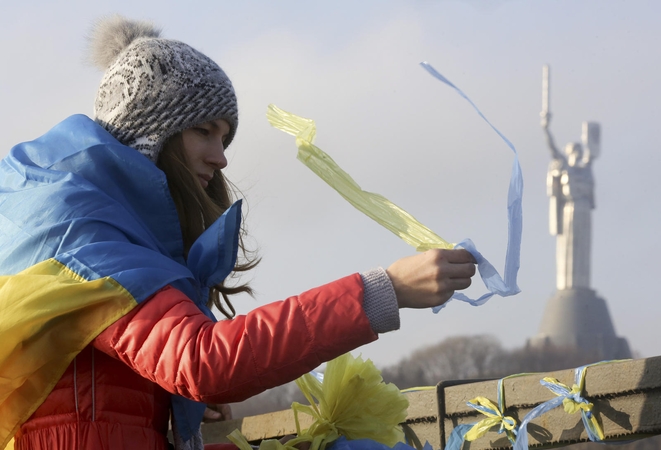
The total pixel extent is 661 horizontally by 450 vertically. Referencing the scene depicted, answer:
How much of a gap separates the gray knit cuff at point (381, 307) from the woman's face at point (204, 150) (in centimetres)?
73

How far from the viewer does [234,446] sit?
247 centimetres

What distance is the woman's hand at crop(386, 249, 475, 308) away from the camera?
Result: 167 cm

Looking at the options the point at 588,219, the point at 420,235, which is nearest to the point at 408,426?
the point at 420,235

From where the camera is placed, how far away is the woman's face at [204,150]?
2.24m

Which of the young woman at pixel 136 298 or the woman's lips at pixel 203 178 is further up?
the woman's lips at pixel 203 178

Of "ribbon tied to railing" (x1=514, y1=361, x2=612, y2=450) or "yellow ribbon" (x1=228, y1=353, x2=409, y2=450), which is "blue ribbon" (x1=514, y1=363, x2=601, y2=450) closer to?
"ribbon tied to railing" (x1=514, y1=361, x2=612, y2=450)

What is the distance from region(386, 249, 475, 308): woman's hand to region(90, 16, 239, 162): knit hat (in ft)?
2.55

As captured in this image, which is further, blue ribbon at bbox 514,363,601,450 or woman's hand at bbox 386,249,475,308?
blue ribbon at bbox 514,363,601,450

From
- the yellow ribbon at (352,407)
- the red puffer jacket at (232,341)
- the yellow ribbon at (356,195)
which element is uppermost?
the yellow ribbon at (356,195)

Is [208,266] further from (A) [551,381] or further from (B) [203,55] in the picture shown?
(A) [551,381]

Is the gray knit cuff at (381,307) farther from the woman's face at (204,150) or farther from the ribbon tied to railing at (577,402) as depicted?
the ribbon tied to railing at (577,402)

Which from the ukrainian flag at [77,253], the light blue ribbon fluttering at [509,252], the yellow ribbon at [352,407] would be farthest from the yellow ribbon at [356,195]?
the yellow ribbon at [352,407]

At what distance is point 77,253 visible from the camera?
177 centimetres

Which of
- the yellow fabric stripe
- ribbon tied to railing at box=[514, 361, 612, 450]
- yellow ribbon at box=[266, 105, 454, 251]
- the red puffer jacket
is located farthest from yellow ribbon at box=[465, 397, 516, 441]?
the yellow fabric stripe
